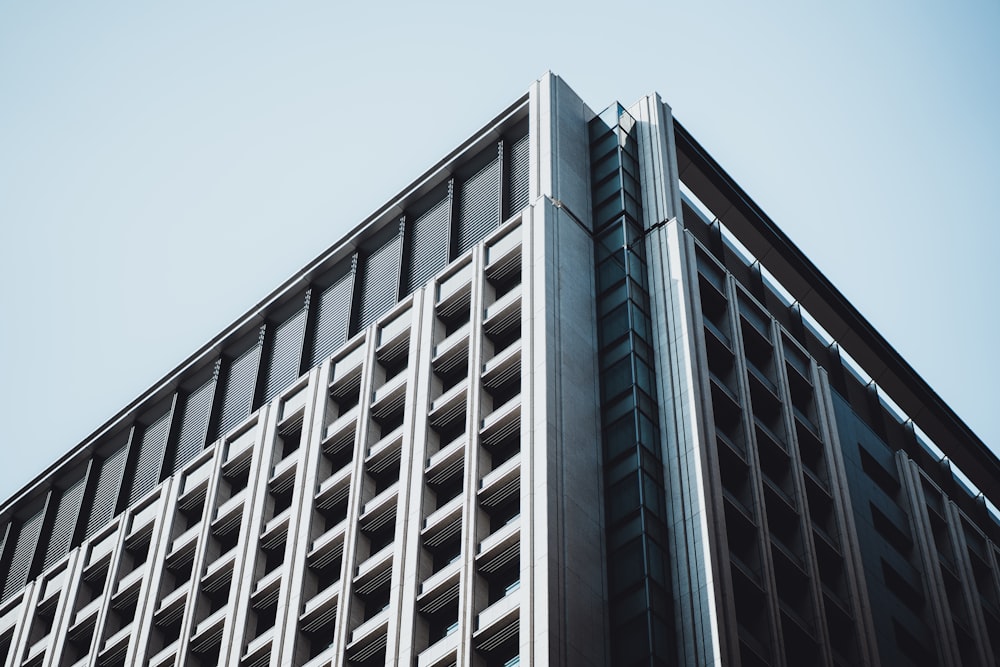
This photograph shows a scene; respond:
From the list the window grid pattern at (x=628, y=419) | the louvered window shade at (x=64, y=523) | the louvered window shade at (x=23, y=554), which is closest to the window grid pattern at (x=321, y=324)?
the louvered window shade at (x=64, y=523)

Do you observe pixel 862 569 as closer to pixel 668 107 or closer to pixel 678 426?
pixel 678 426

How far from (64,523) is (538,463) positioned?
42.1 metres

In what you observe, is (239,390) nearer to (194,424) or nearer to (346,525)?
(194,424)

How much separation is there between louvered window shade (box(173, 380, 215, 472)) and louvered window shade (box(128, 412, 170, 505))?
106 centimetres

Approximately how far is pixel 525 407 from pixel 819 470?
17.6 m

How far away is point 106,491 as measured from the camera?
81.1 meters

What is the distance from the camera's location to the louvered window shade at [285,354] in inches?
2862

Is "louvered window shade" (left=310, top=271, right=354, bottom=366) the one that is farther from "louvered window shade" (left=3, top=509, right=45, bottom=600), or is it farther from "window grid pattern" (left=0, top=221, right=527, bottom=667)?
"louvered window shade" (left=3, top=509, right=45, bottom=600)

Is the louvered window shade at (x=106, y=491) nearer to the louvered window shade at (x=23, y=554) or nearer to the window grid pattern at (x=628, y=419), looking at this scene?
the louvered window shade at (x=23, y=554)

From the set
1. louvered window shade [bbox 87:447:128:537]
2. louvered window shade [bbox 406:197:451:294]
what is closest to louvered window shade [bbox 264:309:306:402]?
louvered window shade [bbox 406:197:451:294]

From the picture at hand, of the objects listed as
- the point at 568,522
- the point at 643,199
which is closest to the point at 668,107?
the point at 643,199

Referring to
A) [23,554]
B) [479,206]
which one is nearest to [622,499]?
[479,206]

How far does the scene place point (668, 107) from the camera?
7000 cm

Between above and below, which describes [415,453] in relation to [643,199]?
below
